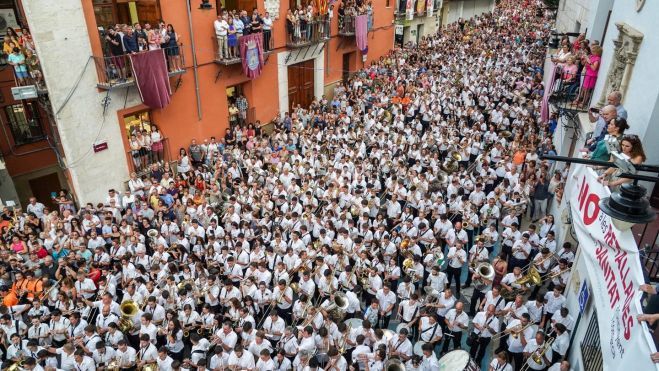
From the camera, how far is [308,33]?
21.6 meters

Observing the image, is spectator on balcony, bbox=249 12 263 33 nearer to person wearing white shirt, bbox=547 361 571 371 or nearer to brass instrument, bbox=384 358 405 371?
brass instrument, bbox=384 358 405 371

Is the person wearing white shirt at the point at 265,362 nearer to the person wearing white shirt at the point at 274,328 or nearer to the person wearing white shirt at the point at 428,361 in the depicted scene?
the person wearing white shirt at the point at 274,328

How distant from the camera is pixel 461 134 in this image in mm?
17781

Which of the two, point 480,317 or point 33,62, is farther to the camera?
point 33,62

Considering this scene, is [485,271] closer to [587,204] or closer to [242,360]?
[587,204]

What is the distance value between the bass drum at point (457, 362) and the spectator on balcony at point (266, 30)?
49.3 feet

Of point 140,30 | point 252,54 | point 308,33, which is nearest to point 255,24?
point 252,54

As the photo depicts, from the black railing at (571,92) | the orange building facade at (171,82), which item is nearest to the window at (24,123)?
the orange building facade at (171,82)

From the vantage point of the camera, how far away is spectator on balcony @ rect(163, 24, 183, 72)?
15.3 meters

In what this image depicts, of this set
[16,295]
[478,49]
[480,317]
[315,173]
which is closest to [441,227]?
[480,317]

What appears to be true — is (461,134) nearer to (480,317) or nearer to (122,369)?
(480,317)

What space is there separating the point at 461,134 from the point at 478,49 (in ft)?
51.8

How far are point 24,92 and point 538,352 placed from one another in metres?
13.7

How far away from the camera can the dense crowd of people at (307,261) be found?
334 inches
